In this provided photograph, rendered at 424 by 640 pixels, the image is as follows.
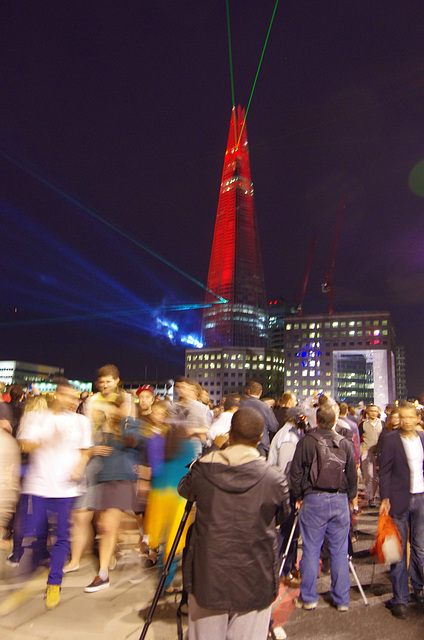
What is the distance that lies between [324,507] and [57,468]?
9.64 feet

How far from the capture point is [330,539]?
514cm

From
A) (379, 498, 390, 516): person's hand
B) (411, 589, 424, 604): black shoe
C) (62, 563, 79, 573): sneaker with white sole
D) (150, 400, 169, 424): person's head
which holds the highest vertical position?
(150, 400, 169, 424): person's head

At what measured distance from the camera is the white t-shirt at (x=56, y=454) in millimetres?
4977

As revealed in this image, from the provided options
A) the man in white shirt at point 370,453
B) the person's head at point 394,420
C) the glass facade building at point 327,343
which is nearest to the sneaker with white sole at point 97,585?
the person's head at point 394,420

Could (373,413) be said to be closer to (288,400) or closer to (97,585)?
(288,400)

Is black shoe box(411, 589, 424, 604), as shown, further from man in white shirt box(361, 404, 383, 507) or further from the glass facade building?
the glass facade building

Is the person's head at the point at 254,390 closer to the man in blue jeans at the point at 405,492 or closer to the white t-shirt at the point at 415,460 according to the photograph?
the man in blue jeans at the point at 405,492

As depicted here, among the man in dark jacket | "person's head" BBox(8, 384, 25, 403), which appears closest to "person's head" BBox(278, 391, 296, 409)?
"person's head" BBox(8, 384, 25, 403)

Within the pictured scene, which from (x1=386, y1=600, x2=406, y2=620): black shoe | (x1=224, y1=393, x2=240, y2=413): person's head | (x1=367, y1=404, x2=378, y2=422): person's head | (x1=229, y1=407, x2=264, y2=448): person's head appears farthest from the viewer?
(x1=367, y1=404, x2=378, y2=422): person's head

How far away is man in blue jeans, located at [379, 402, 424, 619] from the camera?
5.26m

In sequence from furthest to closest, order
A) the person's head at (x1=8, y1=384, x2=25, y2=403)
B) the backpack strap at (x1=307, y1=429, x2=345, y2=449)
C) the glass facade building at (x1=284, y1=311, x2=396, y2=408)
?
the glass facade building at (x1=284, y1=311, x2=396, y2=408)
the person's head at (x1=8, y1=384, x2=25, y2=403)
the backpack strap at (x1=307, y1=429, x2=345, y2=449)

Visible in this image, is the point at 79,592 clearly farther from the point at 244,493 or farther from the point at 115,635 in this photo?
the point at 244,493

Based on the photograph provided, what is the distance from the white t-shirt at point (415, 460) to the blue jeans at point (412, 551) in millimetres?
105

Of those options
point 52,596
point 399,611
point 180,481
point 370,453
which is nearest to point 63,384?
point 52,596
